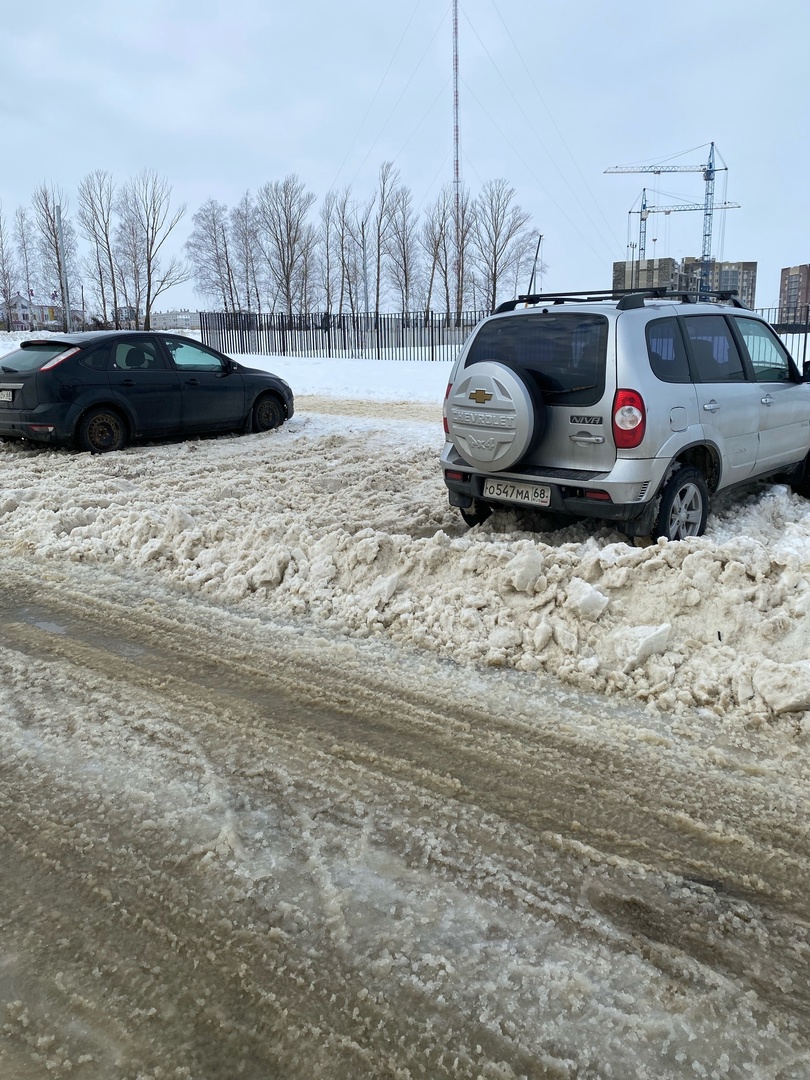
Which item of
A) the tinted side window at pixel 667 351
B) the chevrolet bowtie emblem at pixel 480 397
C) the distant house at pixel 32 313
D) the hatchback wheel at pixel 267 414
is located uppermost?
the distant house at pixel 32 313

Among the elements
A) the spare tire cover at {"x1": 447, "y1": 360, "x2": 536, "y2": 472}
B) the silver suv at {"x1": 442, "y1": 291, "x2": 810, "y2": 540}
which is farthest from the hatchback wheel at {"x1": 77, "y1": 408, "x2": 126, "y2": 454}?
the spare tire cover at {"x1": 447, "y1": 360, "x2": 536, "y2": 472}

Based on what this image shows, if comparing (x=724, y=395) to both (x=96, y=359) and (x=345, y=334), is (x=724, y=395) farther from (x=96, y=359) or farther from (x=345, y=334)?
(x=345, y=334)

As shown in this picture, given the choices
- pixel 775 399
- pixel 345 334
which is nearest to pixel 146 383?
pixel 775 399

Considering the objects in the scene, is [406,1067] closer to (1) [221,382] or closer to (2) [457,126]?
(1) [221,382]

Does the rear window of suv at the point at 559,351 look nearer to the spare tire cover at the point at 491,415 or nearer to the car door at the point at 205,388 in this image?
the spare tire cover at the point at 491,415

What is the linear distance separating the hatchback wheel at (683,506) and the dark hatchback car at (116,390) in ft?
24.5

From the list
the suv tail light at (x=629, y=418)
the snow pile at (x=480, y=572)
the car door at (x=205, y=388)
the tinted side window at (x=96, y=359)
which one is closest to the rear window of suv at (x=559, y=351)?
the suv tail light at (x=629, y=418)

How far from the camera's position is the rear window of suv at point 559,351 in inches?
221

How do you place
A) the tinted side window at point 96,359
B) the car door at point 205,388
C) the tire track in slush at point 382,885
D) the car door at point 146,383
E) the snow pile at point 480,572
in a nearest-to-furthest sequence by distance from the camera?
1. the tire track in slush at point 382,885
2. the snow pile at point 480,572
3. the tinted side window at point 96,359
4. the car door at point 146,383
5. the car door at point 205,388

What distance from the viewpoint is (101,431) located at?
34.1 feet

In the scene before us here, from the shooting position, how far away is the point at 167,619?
198 inches

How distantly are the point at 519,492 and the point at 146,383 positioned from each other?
22.4ft

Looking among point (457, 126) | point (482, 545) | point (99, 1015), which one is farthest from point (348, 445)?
point (457, 126)

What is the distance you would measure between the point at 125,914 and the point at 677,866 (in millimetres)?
1846
